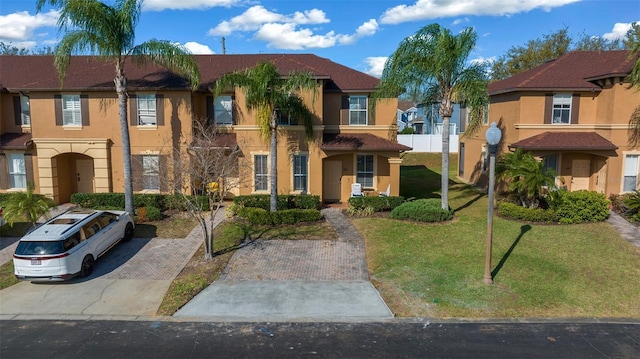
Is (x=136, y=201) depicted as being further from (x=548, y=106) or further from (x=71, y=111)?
(x=548, y=106)

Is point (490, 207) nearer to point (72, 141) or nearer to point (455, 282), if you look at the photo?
point (455, 282)

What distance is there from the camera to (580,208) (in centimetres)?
1792

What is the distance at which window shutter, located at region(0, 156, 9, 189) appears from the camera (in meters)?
21.7

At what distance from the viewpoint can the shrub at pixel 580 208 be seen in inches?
703

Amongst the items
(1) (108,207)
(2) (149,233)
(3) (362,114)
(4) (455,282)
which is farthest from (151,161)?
(4) (455,282)

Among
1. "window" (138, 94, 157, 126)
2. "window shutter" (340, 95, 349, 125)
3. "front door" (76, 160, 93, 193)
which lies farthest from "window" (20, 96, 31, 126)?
"window shutter" (340, 95, 349, 125)

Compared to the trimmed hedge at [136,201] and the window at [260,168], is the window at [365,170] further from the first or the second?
the trimmed hedge at [136,201]

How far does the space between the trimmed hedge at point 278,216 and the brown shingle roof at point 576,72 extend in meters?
12.0

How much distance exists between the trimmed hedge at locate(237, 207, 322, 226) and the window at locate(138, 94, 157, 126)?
710 centimetres

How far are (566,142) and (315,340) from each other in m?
17.3

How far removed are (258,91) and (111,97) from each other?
841 cm

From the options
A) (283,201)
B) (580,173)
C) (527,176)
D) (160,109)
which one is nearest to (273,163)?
(283,201)

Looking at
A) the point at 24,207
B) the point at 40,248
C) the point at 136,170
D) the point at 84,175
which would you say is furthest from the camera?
the point at 84,175

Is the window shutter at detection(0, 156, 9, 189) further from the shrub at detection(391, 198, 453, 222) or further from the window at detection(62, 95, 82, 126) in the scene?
the shrub at detection(391, 198, 453, 222)
